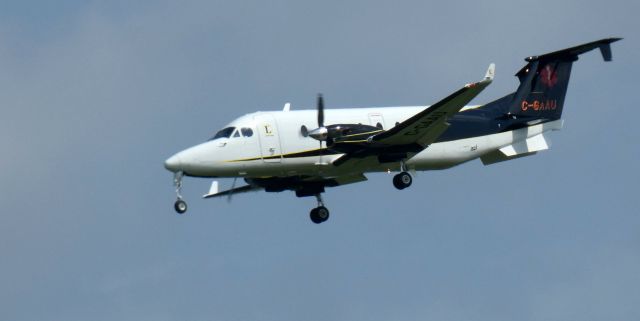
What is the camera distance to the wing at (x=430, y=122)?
38969 millimetres

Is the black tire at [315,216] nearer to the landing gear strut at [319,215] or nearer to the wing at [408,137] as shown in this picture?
the landing gear strut at [319,215]

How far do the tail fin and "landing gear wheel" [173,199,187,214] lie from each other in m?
11.5

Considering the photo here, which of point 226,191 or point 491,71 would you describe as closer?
point 491,71

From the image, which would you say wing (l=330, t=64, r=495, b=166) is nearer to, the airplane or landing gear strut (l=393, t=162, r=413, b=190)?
the airplane

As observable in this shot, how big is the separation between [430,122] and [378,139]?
1.65 m

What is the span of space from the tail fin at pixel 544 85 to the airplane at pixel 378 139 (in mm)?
33

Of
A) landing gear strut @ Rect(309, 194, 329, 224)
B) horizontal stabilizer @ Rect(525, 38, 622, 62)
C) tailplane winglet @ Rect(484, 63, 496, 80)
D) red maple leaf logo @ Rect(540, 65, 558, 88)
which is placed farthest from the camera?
red maple leaf logo @ Rect(540, 65, 558, 88)

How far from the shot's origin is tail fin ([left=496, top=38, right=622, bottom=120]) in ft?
147

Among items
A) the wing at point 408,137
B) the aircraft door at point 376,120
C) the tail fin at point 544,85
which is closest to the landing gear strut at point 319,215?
the wing at point 408,137

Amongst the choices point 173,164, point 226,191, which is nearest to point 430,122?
point 173,164

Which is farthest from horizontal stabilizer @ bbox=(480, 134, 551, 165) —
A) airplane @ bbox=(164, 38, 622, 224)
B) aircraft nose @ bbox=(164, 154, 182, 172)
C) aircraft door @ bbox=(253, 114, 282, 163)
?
aircraft nose @ bbox=(164, 154, 182, 172)

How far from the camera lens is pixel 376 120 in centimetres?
4241

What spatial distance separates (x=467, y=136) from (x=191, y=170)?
363 inches

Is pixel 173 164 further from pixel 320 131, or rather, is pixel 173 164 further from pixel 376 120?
pixel 376 120
